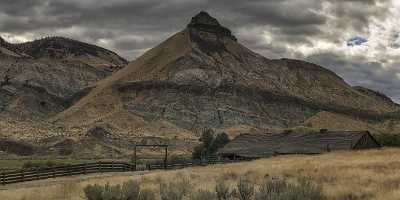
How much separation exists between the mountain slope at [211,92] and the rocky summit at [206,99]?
250 mm

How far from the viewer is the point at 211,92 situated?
467 feet

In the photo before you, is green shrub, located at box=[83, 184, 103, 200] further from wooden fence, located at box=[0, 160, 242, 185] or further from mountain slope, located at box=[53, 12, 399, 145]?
mountain slope, located at box=[53, 12, 399, 145]

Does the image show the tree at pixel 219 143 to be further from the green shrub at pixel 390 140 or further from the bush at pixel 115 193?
the bush at pixel 115 193

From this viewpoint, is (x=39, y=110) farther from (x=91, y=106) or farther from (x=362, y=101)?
(x=362, y=101)

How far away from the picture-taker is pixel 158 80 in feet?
484

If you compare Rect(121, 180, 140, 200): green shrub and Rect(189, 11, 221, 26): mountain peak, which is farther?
Rect(189, 11, 221, 26): mountain peak

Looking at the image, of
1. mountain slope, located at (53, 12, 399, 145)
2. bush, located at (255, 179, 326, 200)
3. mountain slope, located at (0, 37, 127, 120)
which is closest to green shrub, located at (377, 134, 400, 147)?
mountain slope, located at (53, 12, 399, 145)

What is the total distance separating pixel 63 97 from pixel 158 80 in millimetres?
37339

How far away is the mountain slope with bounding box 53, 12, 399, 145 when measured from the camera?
437ft

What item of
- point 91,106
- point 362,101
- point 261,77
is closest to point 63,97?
point 91,106

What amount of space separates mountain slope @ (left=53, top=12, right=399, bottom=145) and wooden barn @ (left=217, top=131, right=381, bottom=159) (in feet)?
180

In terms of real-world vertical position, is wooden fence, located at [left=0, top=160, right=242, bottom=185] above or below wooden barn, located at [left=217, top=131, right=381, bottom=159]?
below

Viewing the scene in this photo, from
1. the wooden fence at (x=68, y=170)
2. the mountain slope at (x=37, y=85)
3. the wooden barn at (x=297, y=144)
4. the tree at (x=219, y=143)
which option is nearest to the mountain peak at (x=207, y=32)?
the mountain slope at (x=37, y=85)

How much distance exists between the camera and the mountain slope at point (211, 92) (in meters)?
133
